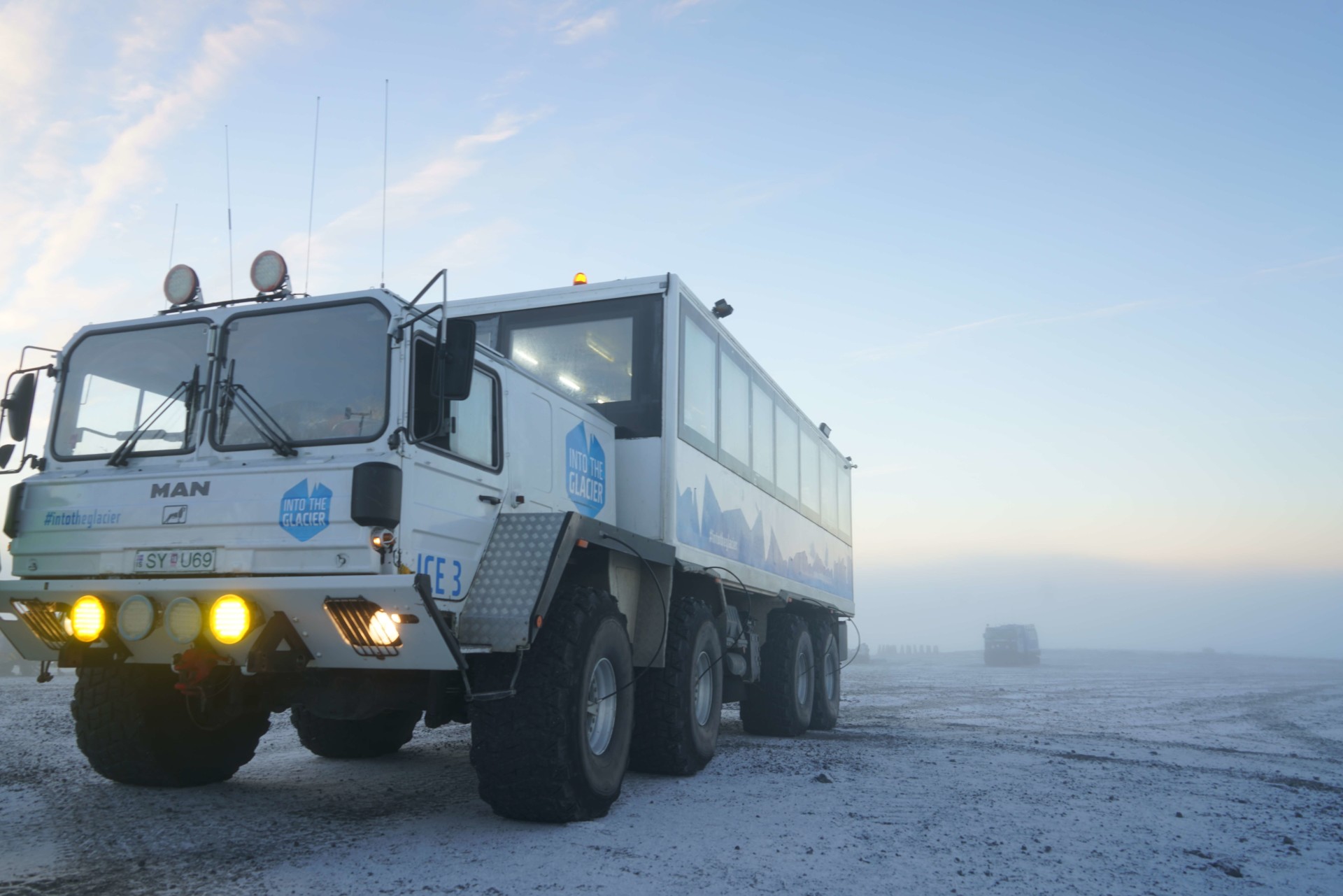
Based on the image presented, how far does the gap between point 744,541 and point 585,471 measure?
2.94 m

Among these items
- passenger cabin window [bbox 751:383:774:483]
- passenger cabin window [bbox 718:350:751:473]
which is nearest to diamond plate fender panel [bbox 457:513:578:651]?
passenger cabin window [bbox 718:350:751:473]

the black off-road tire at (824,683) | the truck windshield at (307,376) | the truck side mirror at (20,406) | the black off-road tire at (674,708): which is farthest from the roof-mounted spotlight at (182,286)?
the black off-road tire at (824,683)

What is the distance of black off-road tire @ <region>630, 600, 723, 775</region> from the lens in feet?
25.4

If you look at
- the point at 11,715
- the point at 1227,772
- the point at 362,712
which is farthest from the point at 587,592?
the point at 11,715

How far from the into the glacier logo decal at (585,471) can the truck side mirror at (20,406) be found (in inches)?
131

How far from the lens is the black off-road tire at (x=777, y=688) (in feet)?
36.7

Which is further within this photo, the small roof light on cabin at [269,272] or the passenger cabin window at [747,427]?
the passenger cabin window at [747,427]

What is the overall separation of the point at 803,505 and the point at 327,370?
830cm

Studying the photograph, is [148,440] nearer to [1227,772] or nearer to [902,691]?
[1227,772]

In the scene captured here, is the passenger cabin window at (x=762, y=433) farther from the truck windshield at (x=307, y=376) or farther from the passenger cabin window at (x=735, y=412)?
the truck windshield at (x=307, y=376)

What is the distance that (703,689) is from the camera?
8.55m

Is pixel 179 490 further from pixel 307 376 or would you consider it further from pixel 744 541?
pixel 744 541

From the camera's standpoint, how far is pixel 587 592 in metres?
6.14

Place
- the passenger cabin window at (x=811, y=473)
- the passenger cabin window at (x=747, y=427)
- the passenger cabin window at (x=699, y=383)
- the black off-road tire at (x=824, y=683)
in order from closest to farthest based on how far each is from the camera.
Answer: the passenger cabin window at (x=699, y=383), the passenger cabin window at (x=747, y=427), the black off-road tire at (x=824, y=683), the passenger cabin window at (x=811, y=473)
